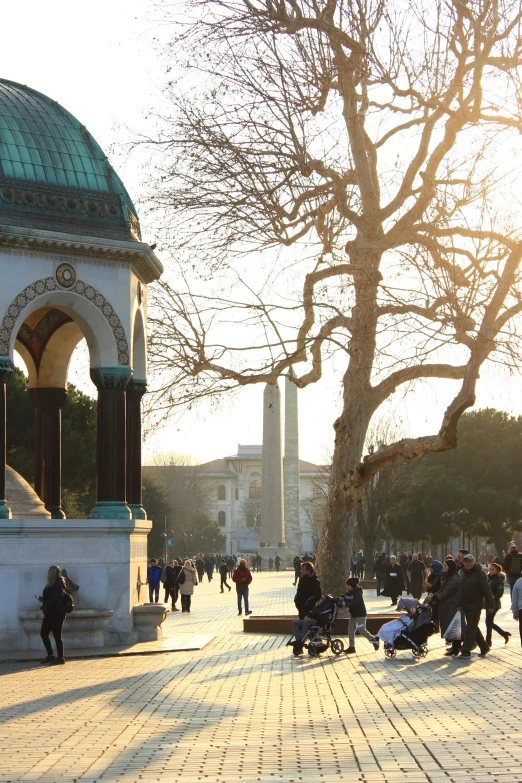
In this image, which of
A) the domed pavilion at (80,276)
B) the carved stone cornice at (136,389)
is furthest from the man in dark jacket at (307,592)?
the carved stone cornice at (136,389)

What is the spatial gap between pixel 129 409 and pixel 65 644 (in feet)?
15.3

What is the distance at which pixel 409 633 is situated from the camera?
18984mm

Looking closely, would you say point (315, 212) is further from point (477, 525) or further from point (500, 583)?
point (477, 525)

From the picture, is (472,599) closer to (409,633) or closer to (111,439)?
(409,633)

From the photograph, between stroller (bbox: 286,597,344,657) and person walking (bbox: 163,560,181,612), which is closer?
stroller (bbox: 286,597,344,657)

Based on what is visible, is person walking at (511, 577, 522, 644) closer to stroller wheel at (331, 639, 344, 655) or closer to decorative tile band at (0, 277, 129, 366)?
stroller wheel at (331, 639, 344, 655)

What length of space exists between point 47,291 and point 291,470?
225 feet

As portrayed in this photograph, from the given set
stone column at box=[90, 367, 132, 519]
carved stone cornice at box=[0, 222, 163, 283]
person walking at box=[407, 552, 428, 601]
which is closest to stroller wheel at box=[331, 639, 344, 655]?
stone column at box=[90, 367, 132, 519]

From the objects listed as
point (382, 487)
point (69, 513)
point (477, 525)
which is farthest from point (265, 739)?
point (477, 525)

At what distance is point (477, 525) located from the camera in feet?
220

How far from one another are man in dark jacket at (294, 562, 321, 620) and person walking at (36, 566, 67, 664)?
4.27m

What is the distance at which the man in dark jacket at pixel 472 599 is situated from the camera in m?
18.9

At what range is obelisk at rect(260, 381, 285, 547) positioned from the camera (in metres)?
78.8

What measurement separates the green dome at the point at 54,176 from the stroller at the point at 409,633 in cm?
762
